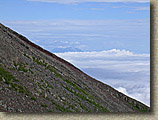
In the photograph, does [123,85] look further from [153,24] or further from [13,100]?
[13,100]

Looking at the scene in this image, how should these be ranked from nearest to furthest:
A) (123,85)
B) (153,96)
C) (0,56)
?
(153,96) → (123,85) → (0,56)

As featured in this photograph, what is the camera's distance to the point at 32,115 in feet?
62.3

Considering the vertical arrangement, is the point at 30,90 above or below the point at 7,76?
below

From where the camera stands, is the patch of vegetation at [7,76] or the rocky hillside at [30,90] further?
the patch of vegetation at [7,76]

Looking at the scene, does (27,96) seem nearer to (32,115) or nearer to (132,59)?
(32,115)

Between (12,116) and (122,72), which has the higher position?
(122,72)

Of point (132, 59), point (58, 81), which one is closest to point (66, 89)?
point (58, 81)

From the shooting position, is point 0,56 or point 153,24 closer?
point 153,24

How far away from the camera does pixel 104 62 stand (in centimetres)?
2472

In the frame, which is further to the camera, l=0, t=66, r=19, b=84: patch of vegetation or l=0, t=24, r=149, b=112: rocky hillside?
l=0, t=66, r=19, b=84: patch of vegetation

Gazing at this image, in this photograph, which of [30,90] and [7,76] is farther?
[30,90]

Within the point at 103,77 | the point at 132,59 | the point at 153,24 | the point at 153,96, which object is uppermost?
the point at 153,24

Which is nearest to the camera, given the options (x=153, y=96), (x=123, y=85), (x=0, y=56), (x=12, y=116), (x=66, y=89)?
(x=12, y=116)

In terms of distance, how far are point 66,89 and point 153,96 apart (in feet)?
43.9
